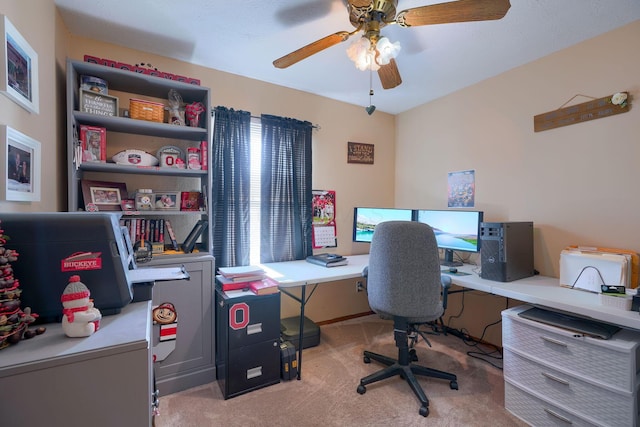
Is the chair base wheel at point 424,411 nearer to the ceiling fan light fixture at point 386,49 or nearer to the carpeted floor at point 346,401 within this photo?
the carpeted floor at point 346,401

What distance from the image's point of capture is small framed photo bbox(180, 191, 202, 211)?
2.09 m

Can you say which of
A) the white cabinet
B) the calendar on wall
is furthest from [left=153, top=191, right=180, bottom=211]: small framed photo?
the white cabinet

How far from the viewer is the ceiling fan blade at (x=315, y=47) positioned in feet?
4.87

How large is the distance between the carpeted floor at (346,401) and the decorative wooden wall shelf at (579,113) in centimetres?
185

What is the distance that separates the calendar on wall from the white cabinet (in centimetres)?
161

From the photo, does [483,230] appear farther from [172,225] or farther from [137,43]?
[137,43]

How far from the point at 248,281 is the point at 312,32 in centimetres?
173

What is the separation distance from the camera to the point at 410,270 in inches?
67.3

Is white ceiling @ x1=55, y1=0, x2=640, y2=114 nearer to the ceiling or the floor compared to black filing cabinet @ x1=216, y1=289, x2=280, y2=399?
nearer to the ceiling

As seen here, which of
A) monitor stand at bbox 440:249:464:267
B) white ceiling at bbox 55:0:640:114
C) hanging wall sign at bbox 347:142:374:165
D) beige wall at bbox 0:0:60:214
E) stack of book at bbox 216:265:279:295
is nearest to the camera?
beige wall at bbox 0:0:60:214

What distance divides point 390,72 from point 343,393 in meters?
2.08

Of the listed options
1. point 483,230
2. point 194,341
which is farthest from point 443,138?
point 194,341

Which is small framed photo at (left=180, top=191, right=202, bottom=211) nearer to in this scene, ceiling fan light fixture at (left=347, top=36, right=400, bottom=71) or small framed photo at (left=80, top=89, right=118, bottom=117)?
small framed photo at (left=80, top=89, right=118, bottom=117)

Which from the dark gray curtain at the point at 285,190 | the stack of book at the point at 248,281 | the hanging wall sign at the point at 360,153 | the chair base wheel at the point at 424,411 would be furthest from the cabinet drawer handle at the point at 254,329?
the hanging wall sign at the point at 360,153
